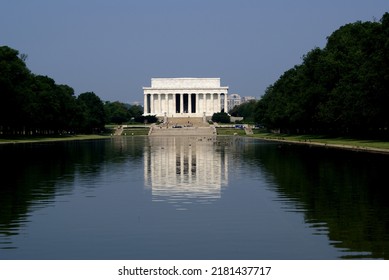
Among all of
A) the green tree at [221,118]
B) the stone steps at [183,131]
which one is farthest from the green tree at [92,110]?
the green tree at [221,118]

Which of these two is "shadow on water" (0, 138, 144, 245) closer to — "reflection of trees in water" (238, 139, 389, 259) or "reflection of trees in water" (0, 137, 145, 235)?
"reflection of trees in water" (0, 137, 145, 235)

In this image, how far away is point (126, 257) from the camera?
43.7 feet

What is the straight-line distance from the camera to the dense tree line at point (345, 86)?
207 ft

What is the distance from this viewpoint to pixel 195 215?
1880cm

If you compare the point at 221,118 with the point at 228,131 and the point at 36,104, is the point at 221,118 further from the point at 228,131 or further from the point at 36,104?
the point at 36,104

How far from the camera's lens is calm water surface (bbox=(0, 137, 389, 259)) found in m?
14.1

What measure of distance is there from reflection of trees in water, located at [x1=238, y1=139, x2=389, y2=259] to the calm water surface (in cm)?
3

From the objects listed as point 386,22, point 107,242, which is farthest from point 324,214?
point 386,22

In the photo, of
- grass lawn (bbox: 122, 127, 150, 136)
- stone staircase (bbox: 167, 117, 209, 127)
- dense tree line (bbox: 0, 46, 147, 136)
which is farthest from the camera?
stone staircase (bbox: 167, 117, 209, 127)

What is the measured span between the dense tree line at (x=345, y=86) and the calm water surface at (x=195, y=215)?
3159 cm

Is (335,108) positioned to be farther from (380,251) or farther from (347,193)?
(380,251)

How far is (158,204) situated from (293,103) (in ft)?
262

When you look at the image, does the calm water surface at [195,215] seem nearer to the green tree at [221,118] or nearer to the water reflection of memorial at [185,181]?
the water reflection of memorial at [185,181]

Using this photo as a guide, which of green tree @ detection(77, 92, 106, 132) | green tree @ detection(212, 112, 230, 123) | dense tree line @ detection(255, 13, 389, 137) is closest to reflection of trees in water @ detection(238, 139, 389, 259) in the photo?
dense tree line @ detection(255, 13, 389, 137)
